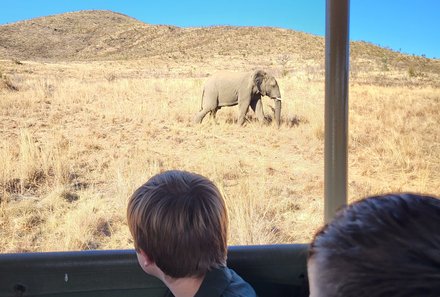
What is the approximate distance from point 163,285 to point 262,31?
30031 millimetres

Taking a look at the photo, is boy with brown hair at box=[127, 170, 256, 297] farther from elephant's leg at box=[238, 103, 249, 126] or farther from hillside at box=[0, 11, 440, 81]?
hillside at box=[0, 11, 440, 81]

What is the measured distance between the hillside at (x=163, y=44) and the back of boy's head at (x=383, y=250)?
2250 centimetres

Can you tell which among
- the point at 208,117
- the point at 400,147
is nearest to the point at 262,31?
the point at 208,117

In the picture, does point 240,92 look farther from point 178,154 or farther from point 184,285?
point 184,285

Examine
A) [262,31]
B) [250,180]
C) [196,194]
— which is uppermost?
[262,31]

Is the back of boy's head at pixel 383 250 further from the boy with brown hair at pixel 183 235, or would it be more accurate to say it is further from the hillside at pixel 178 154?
the hillside at pixel 178 154

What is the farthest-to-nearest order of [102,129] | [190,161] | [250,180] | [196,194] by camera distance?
[102,129] → [190,161] → [250,180] → [196,194]

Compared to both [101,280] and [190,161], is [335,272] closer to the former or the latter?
[101,280]

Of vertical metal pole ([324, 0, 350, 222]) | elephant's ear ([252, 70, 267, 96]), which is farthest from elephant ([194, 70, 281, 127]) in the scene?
vertical metal pole ([324, 0, 350, 222])

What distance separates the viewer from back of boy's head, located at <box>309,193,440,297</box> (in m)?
0.39

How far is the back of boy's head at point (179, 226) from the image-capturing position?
42.6 inches

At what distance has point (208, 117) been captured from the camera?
9.63 meters

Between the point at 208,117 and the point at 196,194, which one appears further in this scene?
the point at 208,117

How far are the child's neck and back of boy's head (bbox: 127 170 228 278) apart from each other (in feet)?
0.06
